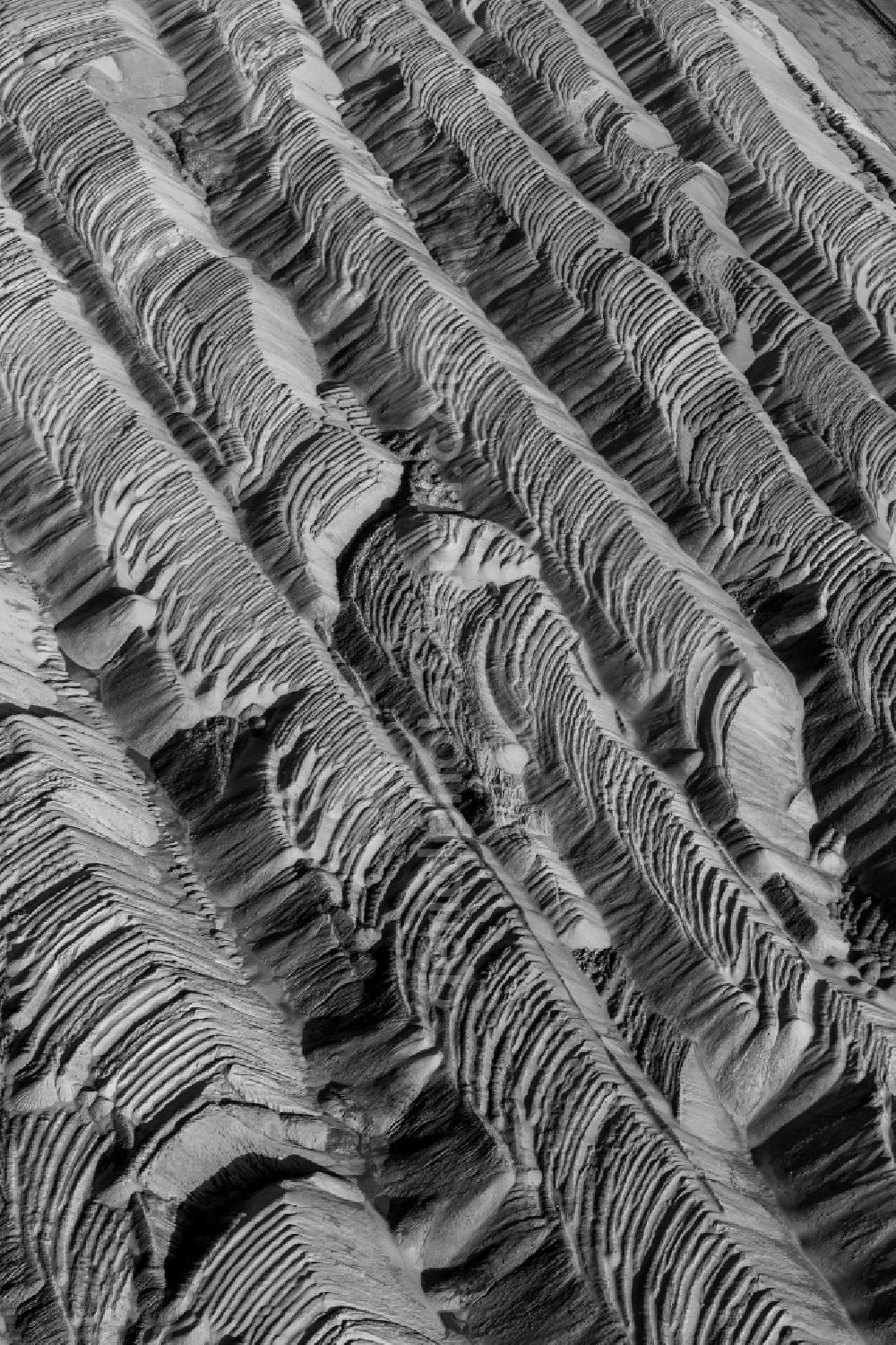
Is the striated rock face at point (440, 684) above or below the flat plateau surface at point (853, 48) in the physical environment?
below

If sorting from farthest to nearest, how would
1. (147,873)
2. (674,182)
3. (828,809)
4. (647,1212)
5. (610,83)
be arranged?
(610,83)
(674,182)
(828,809)
(147,873)
(647,1212)

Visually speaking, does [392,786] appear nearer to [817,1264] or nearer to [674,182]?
[817,1264]

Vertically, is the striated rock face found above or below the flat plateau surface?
below

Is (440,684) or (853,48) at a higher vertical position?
(853,48)

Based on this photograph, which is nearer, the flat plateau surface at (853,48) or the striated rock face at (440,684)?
the striated rock face at (440,684)

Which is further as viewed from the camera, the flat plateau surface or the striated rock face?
the flat plateau surface

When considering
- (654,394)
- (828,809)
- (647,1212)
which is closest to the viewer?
(647,1212)

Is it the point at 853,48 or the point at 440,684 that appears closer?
the point at 440,684

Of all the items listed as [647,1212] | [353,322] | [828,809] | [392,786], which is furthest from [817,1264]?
[353,322]
